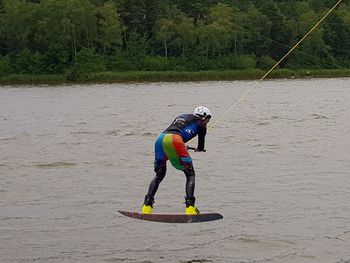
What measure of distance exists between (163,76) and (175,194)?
8002cm

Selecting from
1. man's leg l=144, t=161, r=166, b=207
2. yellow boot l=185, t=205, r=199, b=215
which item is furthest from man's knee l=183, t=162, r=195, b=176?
yellow boot l=185, t=205, r=199, b=215

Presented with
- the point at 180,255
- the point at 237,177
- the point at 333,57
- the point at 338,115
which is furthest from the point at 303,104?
the point at 333,57

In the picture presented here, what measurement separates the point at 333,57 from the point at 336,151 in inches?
3695

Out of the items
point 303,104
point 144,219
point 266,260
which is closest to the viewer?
point 266,260

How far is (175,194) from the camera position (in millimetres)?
16688

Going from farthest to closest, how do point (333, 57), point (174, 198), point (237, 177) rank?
1. point (333, 57)
2. point (237, 177)
3. point (174, 198)

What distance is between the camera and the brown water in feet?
39.2

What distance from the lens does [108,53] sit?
116 m

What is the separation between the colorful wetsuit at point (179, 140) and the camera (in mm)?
13242

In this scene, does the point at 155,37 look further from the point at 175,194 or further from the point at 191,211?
the point at 191,211

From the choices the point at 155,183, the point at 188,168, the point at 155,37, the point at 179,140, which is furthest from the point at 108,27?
the point at 179,140

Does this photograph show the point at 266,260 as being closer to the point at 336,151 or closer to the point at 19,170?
the point at 19,170

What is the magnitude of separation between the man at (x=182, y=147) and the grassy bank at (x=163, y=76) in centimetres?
8045

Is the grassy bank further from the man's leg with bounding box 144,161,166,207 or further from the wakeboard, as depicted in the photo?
the wakeboard
